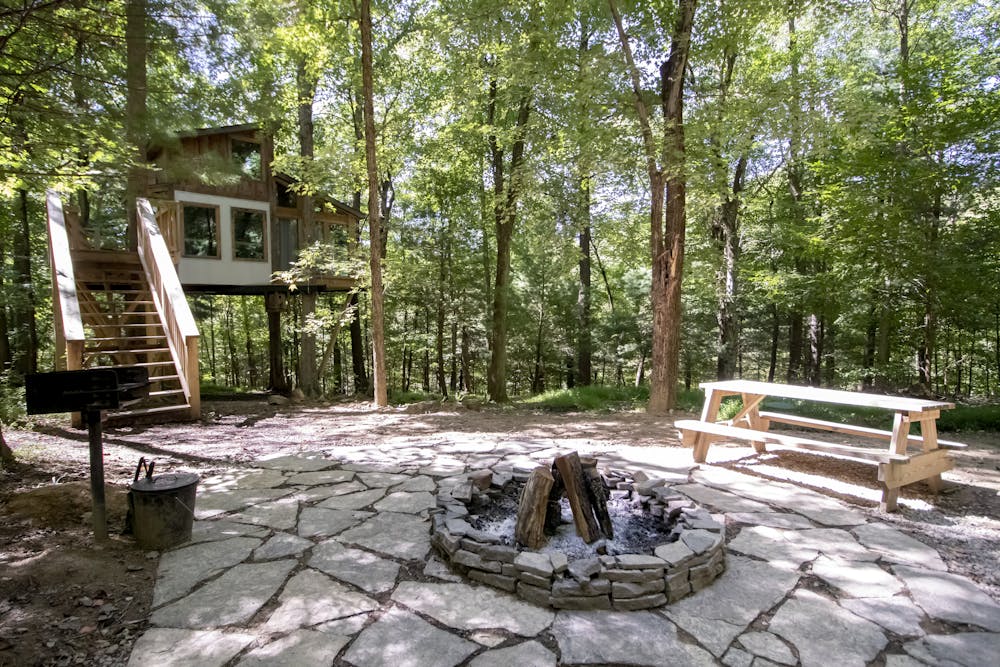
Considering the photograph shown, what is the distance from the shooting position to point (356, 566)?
2746 mm

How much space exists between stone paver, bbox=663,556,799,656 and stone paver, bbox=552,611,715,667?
104mm

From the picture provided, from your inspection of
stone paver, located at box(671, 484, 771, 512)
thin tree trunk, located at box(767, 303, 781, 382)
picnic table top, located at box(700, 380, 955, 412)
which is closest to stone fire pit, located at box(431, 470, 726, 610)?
stone paver, located at box(671, 484, 771, 512)

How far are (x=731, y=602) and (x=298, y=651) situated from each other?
2.02 meters

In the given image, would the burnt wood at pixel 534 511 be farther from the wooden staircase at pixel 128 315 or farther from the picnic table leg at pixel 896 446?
the wooden staircase at pixel 128 315

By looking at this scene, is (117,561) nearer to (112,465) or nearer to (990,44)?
(112,465)

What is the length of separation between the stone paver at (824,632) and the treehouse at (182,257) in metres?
5.17

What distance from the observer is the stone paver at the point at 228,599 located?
7.34 ft

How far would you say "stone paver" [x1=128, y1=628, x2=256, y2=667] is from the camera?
1953mm

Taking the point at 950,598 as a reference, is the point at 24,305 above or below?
above

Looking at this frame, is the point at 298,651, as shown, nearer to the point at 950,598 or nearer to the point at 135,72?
the point at 950,598

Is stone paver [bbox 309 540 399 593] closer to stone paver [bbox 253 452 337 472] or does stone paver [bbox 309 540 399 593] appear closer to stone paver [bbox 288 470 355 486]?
stone paver [bbox 288 470 355 486]

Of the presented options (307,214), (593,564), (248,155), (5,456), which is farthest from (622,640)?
(248,155)

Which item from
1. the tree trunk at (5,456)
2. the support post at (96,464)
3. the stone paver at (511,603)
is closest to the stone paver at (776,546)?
the stone paver at (511,603)

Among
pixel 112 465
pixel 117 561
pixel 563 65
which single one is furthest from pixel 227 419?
pixel 563 65
